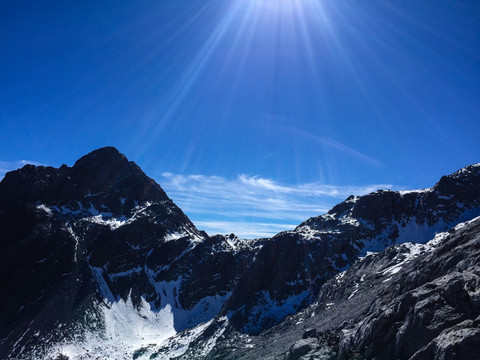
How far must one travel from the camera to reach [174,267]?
167375 mm

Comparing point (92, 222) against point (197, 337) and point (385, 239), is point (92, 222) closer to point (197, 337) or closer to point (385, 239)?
point (197, 337)

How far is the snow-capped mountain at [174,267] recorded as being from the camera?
100875 millimetres

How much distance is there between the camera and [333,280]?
111 metres

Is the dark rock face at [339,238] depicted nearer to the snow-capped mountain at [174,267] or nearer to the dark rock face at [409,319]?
the snow-capped mountain at [174,267]

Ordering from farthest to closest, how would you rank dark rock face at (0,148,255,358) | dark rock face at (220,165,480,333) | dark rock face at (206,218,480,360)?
dark rock face at (0,148,255,358) → dark rock face at (220,165,480,333) → dark rock face at (206,218,480,360)

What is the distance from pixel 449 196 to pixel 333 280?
78.8 meters

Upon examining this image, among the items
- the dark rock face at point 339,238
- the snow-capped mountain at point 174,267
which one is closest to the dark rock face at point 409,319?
the snow-capped mountain at point 174,267

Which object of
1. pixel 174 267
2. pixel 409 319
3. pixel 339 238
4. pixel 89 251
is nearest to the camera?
pixel 409 319

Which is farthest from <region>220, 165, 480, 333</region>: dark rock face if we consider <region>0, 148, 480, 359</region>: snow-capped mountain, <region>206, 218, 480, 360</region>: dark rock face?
<region>206, 218, 480, 360</region>: dark rock face

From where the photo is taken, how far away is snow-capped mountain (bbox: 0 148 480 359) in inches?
3971

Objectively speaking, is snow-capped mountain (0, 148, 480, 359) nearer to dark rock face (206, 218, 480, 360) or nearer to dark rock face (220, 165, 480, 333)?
dark rock face (220, 165, 480, 333)

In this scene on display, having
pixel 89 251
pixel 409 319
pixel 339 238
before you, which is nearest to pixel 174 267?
pixel 89 251

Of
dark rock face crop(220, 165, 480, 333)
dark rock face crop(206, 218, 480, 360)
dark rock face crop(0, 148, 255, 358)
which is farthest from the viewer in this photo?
dark rock face crop(0, 148, 255, 358)

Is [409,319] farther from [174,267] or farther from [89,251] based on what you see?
[89,251]
